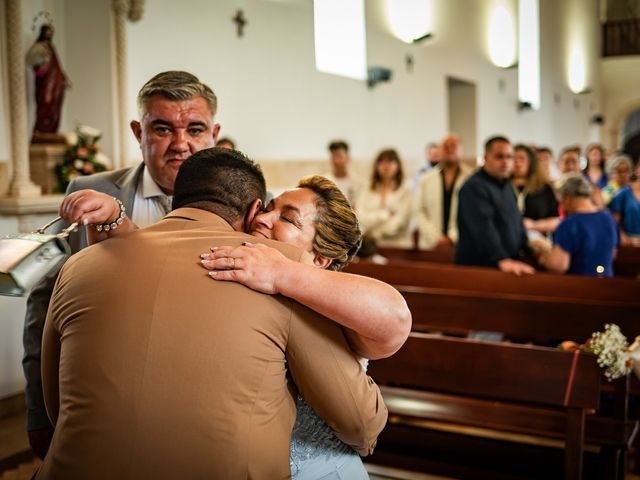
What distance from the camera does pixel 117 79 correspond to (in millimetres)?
6234

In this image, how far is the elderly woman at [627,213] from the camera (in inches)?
306

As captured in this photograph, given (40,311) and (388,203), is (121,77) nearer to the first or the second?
(388,203)

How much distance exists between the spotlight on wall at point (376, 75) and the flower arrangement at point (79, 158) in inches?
207

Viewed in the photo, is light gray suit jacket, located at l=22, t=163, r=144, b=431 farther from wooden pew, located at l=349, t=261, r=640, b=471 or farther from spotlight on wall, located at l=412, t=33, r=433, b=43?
spotlight on wall, located at l=412, t=33, r=433, b=43

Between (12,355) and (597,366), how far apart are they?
12.2 feet

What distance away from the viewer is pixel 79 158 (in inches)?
221

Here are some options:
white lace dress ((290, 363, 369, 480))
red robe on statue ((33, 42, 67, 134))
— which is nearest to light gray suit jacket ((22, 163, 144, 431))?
white lace dress ((290, 363, 369, 480))

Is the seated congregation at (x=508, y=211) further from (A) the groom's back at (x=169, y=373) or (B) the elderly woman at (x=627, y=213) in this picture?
(A) the groom's back at (x=169, y=373)

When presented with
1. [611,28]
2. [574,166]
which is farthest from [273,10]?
[611,28]

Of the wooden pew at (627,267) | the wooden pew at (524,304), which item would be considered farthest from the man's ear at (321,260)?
the wooden pew at (627,267)

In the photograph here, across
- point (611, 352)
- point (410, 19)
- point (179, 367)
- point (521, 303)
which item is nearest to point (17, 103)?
point (521, 303)

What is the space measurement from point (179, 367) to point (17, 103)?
14.8ft

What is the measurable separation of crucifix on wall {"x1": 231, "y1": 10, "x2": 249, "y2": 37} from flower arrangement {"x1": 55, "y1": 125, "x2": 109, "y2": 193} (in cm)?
259

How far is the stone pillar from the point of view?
5.35 meters
